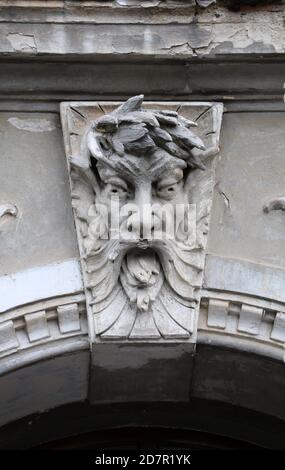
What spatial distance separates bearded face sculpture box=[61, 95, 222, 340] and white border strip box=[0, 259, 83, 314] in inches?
2.0

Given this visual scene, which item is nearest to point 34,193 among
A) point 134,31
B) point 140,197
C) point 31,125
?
point 31,125

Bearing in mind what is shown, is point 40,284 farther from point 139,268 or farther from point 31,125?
point 31,125

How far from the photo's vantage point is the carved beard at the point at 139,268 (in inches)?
124

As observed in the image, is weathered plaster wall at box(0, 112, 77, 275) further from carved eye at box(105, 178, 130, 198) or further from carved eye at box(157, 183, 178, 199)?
carved eye at box(157, 183, 178, 199)

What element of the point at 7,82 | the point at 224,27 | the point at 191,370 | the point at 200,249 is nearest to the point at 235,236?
the point at 200,249

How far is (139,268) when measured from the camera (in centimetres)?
317

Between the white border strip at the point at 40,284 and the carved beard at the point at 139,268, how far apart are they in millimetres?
67

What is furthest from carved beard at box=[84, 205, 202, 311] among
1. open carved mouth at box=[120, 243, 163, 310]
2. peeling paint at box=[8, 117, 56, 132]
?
peeling paint at box=[8, 117, 56, 132]

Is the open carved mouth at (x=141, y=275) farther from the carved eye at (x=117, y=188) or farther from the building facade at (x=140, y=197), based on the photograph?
the carved eye at (x=117, y=188)

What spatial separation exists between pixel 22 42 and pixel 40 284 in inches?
33.1

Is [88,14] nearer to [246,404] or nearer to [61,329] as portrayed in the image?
[61,329]

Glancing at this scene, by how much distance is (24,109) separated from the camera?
11.1 ft

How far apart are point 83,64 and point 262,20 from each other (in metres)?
0.65

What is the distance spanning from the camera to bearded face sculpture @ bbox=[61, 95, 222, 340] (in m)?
3.15
